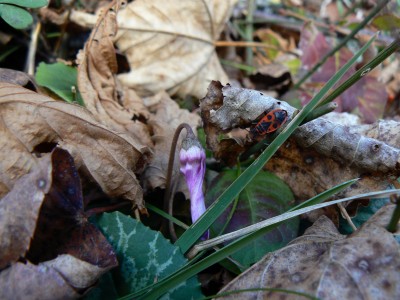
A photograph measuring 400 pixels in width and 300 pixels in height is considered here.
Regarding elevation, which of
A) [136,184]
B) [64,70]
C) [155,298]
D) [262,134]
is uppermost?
[64,70]

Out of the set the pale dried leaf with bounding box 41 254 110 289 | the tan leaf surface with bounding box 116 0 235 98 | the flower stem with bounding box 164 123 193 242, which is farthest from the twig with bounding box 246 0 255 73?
the pale dried leaf with bounding box 41 254 110 289

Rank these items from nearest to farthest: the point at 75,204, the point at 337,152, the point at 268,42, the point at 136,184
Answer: the point at 75,204 → the point at 136,184 → the point at 337,152 → the point at 268,42

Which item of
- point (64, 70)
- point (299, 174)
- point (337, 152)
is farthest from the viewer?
point (64, 70)

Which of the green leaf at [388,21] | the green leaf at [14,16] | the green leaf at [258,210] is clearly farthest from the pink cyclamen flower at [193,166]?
the green leaf at [388,21]

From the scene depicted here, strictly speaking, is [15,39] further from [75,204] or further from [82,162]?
[75,204]

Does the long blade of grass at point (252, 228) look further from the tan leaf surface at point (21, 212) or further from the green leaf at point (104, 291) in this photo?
the tan leaf surface at point (21, 212)

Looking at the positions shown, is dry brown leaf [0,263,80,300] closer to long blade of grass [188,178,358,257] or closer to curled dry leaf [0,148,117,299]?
curled dry leaf [0,148,117,299]

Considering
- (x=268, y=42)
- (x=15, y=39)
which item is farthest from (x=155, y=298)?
(x=268, y=42)
